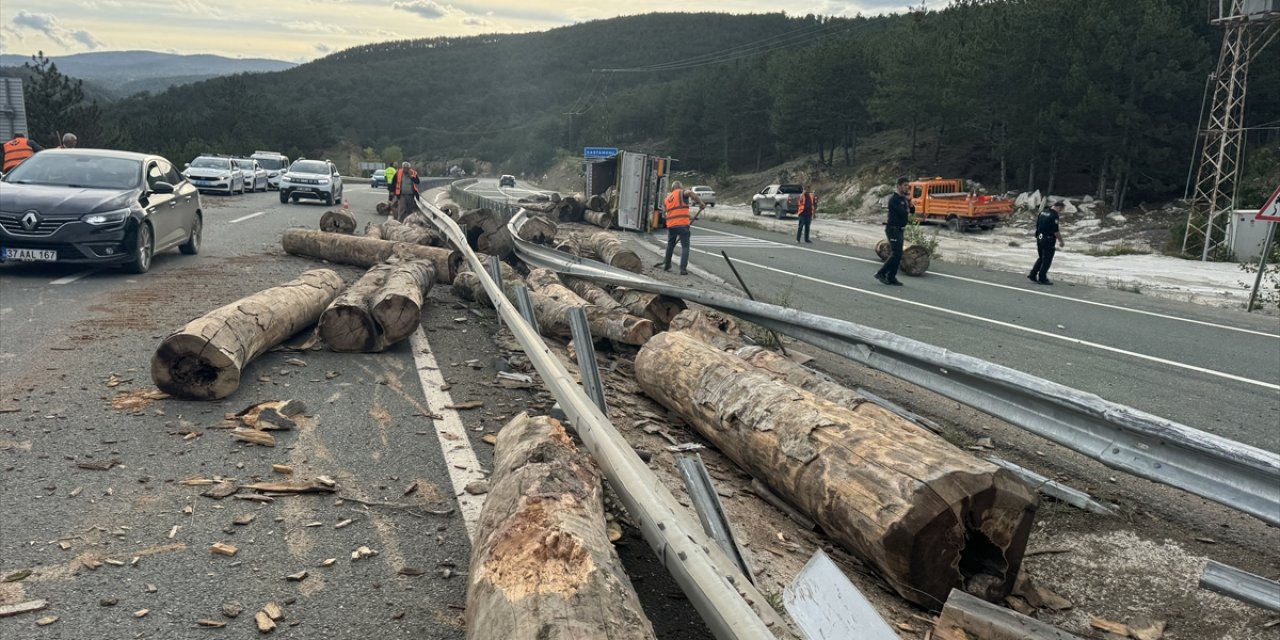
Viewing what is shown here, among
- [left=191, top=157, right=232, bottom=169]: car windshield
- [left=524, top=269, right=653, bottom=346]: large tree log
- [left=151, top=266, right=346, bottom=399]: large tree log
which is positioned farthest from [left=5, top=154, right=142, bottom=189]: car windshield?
[left=191, top=157, right=232, bottom=169]: car windshield

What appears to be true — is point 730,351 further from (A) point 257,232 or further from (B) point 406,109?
(B) point 406,109

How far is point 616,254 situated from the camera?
14602 mm

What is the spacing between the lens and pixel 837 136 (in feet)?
230

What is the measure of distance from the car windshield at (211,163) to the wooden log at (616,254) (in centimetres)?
2082

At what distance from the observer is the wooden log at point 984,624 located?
10.0ft

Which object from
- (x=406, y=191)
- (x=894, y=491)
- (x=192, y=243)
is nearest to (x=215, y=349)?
(x=894, y=491)

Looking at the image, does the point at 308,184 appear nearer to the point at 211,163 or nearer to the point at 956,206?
the point at 211,163

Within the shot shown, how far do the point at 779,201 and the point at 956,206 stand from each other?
34.0ft

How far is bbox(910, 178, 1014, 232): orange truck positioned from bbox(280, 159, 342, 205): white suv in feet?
71.7

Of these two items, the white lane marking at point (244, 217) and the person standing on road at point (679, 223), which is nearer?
the person standing on road at point (679, 223)

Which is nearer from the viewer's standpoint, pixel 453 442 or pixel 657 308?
pixel 453 442

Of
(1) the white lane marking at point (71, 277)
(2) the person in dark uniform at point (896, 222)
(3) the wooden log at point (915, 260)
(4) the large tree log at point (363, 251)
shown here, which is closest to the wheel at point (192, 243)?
(4) the large tree log at point (363, 251)

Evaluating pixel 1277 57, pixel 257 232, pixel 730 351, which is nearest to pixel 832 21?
pixel 1277 57

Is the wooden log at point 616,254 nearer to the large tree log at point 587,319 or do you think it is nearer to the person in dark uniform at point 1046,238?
the large tree log at point 587,319
